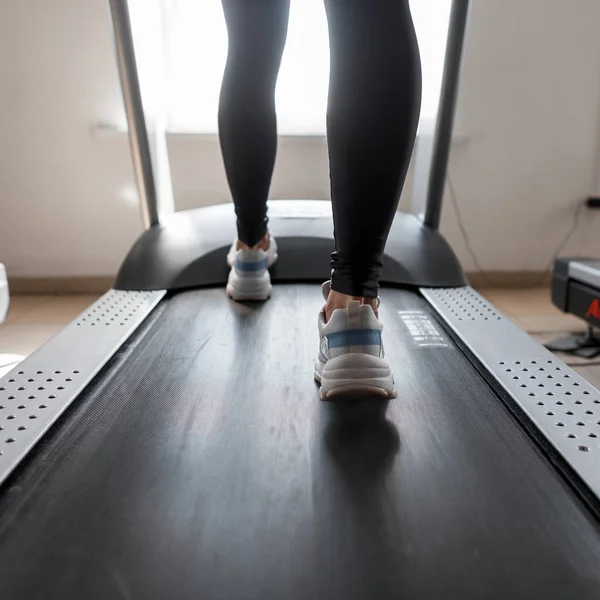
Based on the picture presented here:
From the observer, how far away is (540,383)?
34.6 inches

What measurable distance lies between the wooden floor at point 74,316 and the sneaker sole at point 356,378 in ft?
2.90

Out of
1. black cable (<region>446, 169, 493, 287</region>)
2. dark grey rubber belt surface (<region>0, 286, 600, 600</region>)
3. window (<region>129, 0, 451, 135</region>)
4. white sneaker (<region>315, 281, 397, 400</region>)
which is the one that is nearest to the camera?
dark grey rubber belt surface (<region>0, 286, 600, 600</region>)

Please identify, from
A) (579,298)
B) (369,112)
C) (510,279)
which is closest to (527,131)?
(510,279)

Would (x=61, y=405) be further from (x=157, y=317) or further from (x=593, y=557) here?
(x=593, y=557)

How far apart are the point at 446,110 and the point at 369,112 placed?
1104 millimetres

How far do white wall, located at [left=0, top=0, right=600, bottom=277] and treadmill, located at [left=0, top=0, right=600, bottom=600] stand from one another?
108 centimetres

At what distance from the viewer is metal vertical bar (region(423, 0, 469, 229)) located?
1607 mm

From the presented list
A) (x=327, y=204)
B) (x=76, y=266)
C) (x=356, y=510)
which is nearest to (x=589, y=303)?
(x=327, y=204)

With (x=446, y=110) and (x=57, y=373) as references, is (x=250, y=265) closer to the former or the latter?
(x=57, y=373)

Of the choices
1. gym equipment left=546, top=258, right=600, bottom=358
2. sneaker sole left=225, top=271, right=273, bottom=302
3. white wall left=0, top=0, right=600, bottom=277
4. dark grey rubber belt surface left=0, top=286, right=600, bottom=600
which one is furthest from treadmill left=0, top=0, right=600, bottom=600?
white wall left=0, top=0, right=600, bottom=277

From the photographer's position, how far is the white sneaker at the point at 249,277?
1.32 metres

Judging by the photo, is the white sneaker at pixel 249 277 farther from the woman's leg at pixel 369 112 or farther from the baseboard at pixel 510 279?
the baseboard at pixel 510 279

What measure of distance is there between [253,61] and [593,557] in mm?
1050

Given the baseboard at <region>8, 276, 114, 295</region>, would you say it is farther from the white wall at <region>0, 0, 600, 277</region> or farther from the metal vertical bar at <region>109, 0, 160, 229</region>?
the metal vertical bar at <region>109, 0, 160, 229</region>
